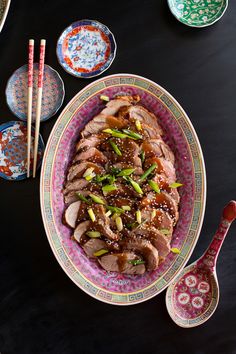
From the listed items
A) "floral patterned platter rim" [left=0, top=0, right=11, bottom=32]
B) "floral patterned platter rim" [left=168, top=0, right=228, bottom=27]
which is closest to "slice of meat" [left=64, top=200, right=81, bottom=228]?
"floral patterned platter rim" [left=0, top=0, right=11, bottom=32]

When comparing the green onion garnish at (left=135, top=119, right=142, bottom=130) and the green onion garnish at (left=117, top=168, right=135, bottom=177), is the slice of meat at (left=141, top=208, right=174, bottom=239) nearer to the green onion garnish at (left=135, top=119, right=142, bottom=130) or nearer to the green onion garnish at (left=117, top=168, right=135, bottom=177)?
the green onion garnish at (left=117, top=168, right=135, bottom=177)

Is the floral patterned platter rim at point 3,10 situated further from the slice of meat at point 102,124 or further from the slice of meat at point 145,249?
the slice of meat at point 145,249

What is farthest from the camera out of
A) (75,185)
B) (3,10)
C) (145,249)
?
(3,10)

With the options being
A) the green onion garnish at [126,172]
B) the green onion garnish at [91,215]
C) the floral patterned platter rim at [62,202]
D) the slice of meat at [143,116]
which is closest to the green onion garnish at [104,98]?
the floral patterned platter rim at [62,202]

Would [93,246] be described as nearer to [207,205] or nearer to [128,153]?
[128,153]

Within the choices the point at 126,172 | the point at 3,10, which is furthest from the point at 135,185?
the point at 3,10

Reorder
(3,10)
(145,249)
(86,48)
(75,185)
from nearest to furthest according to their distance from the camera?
(145,249) < (75,185) < (3,10) < (86,48)

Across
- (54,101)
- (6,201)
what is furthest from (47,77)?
(6,201)
